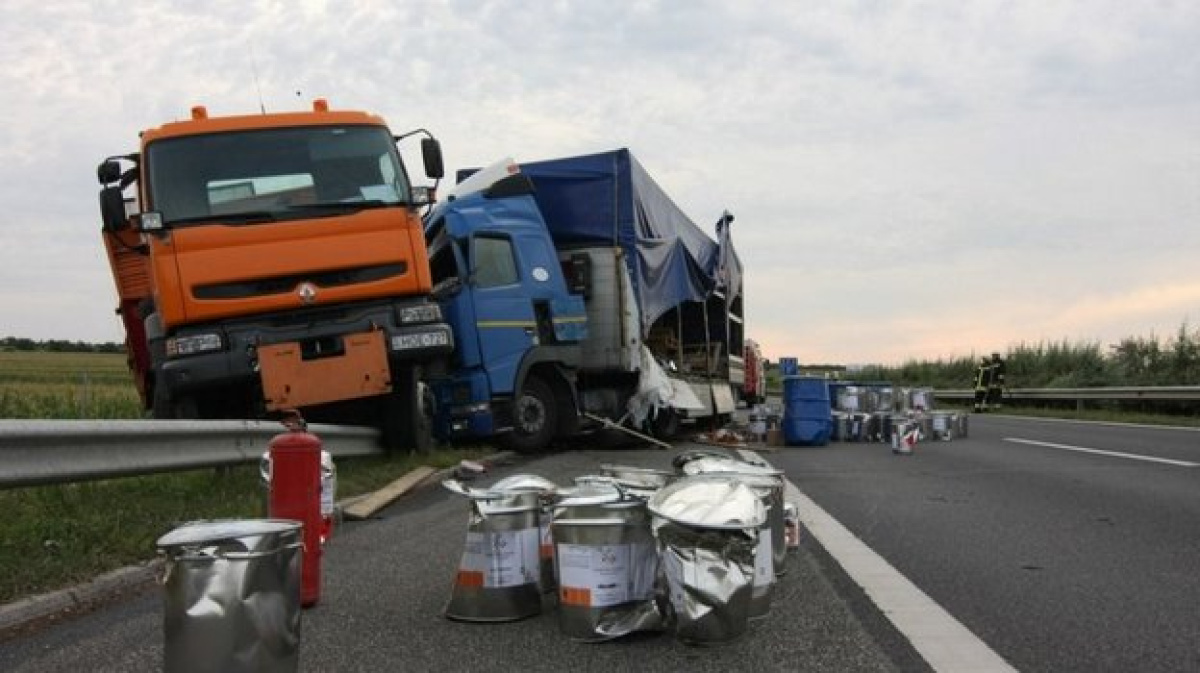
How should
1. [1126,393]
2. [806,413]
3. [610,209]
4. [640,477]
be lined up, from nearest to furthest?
[640,477] < [610,209] < [806,413] < [1126,393]

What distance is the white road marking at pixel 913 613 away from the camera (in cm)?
360

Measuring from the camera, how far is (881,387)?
16.9 metres

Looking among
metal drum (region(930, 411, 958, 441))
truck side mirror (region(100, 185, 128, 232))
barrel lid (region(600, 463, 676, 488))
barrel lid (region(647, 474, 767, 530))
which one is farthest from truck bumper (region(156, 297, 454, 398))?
metal drum (region(930, 411, 958, 441))

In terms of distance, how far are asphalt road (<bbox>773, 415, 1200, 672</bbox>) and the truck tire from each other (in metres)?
3.74

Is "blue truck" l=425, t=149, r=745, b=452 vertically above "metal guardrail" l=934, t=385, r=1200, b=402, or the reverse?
"blue truck" l=425, t=149, r=745, b=452

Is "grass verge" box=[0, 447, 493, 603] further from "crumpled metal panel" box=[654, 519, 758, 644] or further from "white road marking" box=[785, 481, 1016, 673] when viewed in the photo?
"white road marking" box=[785, 481, 1016, 673]

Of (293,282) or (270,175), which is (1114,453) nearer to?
(293,282)

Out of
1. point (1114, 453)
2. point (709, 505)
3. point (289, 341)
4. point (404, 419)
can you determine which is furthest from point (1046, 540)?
point (1114, 453)

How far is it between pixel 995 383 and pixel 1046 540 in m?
25.7

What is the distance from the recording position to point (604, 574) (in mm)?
3795

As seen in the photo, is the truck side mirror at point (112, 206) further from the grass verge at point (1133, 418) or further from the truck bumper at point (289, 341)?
the grass verge at point (1133, 418)

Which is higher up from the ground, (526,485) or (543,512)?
(526,485)

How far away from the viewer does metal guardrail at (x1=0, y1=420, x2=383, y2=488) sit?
505cm

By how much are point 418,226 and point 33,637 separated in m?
5.94
